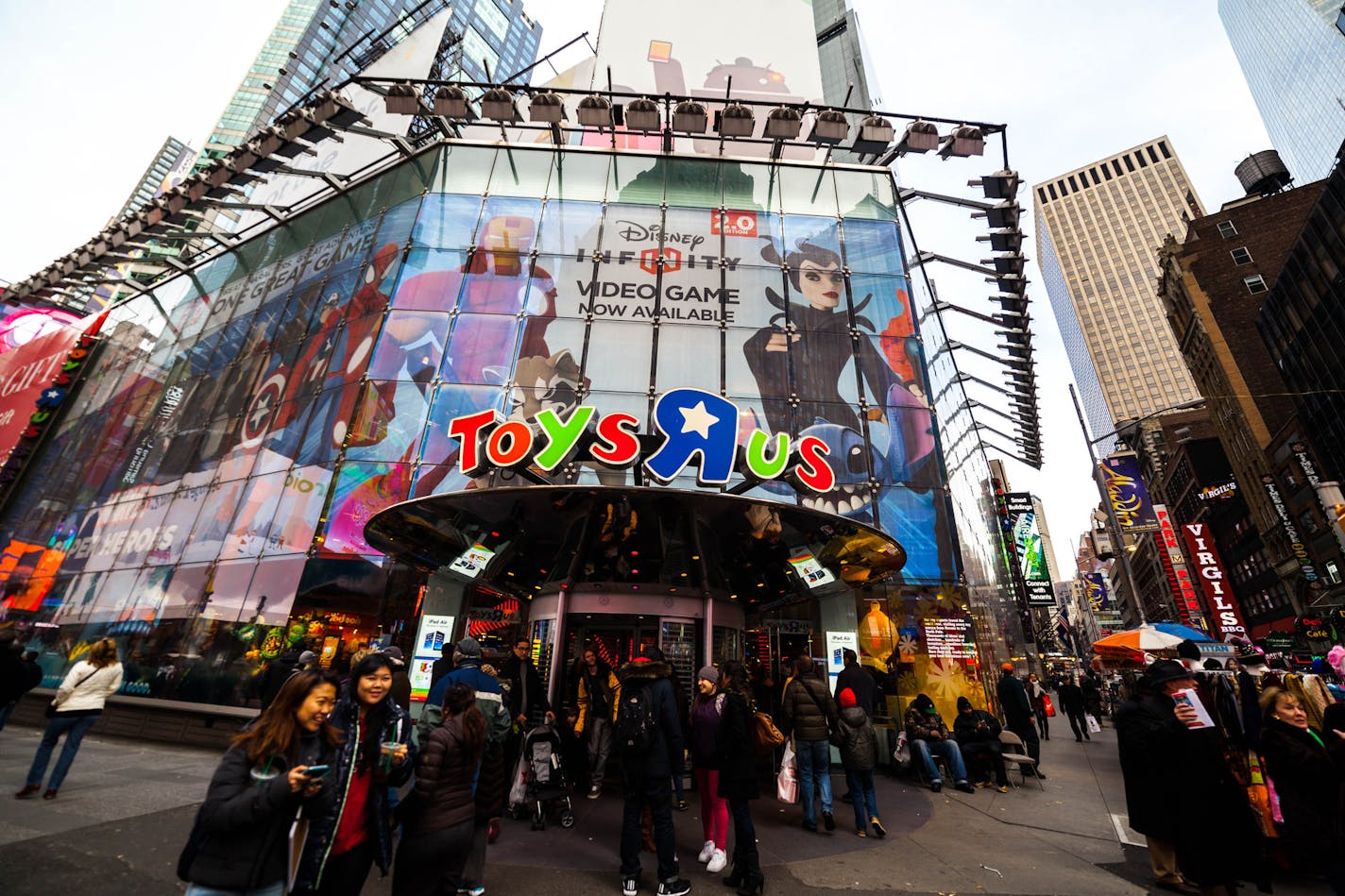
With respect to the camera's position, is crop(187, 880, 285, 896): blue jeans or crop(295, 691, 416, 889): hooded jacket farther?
crop(295, 691, 416, 889): hooded jacket

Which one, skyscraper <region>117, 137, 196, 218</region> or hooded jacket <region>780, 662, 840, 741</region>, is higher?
skyscraper <region>117, 137, 196, 218</region>

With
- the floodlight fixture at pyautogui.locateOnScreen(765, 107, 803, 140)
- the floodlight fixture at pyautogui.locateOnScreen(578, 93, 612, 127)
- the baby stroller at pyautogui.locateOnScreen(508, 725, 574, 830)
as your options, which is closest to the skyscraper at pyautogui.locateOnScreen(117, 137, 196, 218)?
the floodlight fixture at pyautogui.locateOnScreen(578, 93, 612, 127)

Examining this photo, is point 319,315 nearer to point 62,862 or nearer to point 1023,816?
point 62,862

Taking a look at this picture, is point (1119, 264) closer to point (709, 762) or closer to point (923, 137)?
point (923, 137)

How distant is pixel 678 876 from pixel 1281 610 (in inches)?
2224

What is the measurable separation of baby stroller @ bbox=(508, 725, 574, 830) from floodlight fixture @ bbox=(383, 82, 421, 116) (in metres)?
18.5

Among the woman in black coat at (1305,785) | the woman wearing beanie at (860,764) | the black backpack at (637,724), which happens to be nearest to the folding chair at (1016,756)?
the woman wearing beanie at (860,764)

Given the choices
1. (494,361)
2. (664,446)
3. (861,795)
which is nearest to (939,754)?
(861,795)

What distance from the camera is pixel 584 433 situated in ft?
29.3

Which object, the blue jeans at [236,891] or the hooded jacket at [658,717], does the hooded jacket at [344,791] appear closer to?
the blue jeans at [236,891]

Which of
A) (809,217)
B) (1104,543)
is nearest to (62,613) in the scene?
(809,217)

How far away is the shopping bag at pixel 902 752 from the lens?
10086mm

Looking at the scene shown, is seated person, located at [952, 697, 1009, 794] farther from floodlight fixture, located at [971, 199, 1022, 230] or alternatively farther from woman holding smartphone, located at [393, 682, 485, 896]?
floodlight fixture, located at [971, 199, 1022, 230]

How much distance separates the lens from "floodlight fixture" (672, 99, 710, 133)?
16.4m
